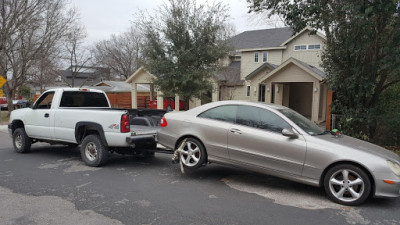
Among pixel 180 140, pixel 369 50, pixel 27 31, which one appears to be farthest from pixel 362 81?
pixel 27 31

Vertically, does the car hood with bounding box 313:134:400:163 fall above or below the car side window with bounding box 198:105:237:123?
below

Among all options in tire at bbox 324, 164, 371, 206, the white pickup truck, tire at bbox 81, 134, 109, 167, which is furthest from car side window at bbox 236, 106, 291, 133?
tire at bbox 81, 134, 109, 167

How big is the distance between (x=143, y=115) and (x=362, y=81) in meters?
6.88

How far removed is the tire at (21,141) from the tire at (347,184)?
7593mm

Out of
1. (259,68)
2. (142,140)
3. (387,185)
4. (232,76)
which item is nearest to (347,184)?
(387,185)

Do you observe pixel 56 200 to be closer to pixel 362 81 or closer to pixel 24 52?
pixel 362 81

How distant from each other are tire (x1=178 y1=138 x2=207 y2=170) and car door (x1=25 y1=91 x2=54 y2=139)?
147 inches

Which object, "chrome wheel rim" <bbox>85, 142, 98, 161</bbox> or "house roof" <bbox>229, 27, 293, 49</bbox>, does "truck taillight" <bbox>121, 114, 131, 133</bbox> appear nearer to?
"chrome wheel rim" <bbox>85, 142, 98, 161</bbox>

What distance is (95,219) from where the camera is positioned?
155 inches

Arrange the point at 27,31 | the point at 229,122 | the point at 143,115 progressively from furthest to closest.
Result: the point at 27,31
the point at 143,115
the point at 229,122

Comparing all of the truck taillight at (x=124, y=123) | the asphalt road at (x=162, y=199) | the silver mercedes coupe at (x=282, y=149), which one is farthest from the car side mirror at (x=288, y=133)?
the truck taillight at (x=124, y=123)

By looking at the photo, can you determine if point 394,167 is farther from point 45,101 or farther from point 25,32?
point 25,32

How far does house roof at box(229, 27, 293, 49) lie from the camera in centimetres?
2556

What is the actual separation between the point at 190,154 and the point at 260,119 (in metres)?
1.51
